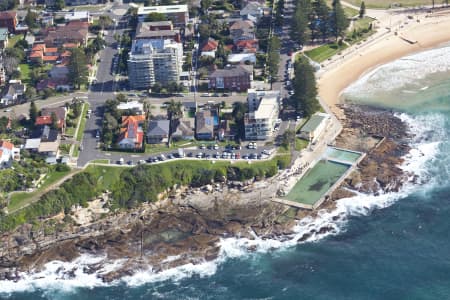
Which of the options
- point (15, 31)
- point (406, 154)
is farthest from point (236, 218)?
point (15, 31)

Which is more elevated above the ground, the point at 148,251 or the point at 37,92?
the point at 37,92

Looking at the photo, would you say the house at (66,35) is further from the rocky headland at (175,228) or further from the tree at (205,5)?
the rocky headland at (175,228)

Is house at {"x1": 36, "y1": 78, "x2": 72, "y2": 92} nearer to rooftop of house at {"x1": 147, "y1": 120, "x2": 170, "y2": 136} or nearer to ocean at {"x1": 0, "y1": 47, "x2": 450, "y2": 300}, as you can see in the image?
rooftop of house at {"x1": 147, "y1": 120, "x2": 170, "y2": 136}

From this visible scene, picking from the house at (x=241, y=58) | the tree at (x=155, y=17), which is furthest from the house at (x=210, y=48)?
the tree at (x=155, y=17)

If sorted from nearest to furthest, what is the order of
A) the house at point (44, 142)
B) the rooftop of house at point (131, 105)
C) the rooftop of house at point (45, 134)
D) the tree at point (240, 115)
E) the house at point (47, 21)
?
the house at point (44, 142) → the rooftop of house at point (45, 134) → the tree at point (240, 115) → the rooftop of house at point (131, 105) → the house at point (47, 21)

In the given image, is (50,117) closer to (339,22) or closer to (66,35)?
(66,35)

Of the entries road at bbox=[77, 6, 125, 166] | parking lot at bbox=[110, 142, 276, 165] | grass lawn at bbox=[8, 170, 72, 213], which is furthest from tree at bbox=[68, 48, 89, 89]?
grass lawn at bbox=[8, 170, 72, 213]

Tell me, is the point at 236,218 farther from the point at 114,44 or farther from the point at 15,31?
the point at 15,31
